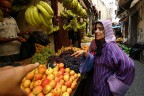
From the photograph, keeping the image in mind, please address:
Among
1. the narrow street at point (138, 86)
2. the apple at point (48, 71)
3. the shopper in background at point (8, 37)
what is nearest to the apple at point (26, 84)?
the apple at point (48, 71)

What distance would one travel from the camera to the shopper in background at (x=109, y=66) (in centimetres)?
282

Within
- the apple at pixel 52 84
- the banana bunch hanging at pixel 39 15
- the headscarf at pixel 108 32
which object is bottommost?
the apple at pixel 52 84

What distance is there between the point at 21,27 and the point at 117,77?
2819mm

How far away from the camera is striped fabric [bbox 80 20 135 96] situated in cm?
282

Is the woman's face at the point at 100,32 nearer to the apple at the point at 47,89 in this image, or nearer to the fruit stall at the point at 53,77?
the fruit stall at the point at 53,77

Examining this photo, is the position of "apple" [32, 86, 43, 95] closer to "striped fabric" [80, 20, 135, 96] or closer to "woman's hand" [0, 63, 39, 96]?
"striped fabric" [80, 20, 135, 96]

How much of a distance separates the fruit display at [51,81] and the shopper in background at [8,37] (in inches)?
28.5

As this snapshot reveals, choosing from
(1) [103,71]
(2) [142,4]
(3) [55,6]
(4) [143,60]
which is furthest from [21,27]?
(2) [142,4]

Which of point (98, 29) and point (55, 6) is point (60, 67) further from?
point (55, 6)

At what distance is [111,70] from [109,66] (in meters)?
0.08

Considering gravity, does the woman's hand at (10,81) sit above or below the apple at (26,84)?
above

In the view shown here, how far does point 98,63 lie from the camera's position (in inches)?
122

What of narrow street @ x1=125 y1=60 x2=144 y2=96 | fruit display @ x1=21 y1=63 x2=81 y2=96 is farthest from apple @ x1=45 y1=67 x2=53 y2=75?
narrow street @ x1=125 y1=60 x2=144 y2=96

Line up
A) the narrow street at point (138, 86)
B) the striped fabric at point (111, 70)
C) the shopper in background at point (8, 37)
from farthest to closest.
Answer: the narrow street at point (138, 86) < the shopper in background at point (8, 37) < the striped fabric at point (111, 70)
